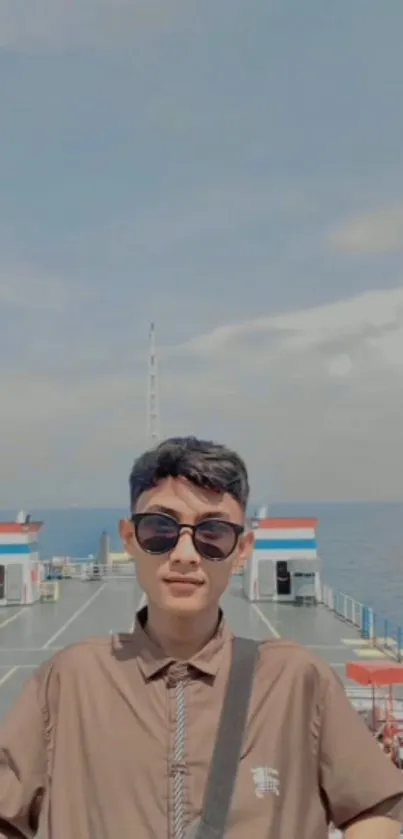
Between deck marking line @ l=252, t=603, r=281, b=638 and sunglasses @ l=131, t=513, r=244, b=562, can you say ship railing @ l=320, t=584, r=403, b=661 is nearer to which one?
deck marking line @ l=252, t=603, r=281, b=638

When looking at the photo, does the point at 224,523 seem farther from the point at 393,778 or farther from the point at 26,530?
the point at 26,530

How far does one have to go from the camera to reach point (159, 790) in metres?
2.07

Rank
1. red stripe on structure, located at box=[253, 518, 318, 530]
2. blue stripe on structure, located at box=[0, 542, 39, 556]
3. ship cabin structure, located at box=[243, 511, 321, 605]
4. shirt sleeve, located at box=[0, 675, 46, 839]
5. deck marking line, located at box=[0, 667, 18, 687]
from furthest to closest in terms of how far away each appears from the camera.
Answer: blue stripe on structure, located at box=[0, 542, 39, 556] < red stripe on structure, located at box=[253, 518, 318, 530] < ship cabin structure, located at box=[243, 511, 321, 605] < deck marking line, located at box=[0, 667, 18, 687] < shirt sleeve, located at box=[0, 675, 46, 839]

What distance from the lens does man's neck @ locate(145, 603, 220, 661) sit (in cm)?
229

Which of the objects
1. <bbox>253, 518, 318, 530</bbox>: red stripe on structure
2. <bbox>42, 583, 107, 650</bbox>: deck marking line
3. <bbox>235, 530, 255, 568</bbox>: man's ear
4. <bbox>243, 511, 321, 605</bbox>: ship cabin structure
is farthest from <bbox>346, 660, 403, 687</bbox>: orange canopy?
<bbox>253, 518, 318, 530</bbox>: red stripe on structure

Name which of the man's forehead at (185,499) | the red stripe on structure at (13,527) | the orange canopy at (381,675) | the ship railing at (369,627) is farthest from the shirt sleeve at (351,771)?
the red stripe on structure at (13,527)

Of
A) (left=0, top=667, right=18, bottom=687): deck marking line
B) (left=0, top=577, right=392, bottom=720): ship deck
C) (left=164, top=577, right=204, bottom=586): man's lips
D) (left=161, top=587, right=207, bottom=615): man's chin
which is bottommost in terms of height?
(left=0, top=667, right=18, bottom=687): deck marking line

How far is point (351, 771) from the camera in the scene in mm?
2148

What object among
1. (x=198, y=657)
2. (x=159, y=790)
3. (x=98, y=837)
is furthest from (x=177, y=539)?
(x=98, y=837)

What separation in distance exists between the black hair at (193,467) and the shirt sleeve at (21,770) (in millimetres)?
708

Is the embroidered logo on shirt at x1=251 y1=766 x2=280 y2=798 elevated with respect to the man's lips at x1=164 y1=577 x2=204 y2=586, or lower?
lower

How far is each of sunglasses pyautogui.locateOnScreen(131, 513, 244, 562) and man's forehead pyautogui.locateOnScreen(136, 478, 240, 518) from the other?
39 millimetres

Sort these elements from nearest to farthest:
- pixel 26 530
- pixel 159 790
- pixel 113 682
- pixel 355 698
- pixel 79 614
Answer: pixel 159 790
pixel 113 682
pixel 355 698
pixel 79 614
pixel 26 530

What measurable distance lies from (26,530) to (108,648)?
24.3 m
